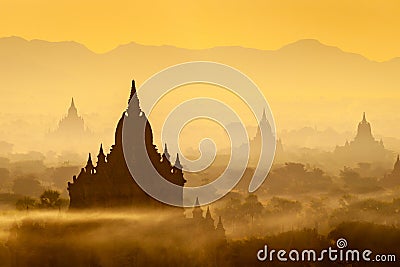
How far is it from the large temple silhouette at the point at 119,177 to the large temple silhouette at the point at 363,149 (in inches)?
35.9

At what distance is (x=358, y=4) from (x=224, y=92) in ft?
2.98

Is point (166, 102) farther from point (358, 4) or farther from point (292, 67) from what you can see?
point (358, 4)

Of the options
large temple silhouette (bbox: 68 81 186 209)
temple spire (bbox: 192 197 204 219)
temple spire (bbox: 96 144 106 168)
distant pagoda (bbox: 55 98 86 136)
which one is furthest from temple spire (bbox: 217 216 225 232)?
distant pagoda (bbox: 55 98 86 136)

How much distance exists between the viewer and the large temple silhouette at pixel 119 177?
12.0 ft

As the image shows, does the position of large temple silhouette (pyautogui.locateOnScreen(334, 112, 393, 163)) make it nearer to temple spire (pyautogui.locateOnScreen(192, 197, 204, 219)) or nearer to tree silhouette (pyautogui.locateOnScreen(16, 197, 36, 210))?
temple spire (pyautogui.locateOnScreen(192, 197, 204, 219))

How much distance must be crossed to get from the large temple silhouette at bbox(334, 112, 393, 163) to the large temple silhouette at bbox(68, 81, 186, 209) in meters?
0.91

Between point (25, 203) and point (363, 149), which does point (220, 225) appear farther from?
point (25, 203)

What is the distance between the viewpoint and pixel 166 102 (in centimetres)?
372

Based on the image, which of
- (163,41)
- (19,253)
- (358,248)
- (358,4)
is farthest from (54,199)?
(358,4)

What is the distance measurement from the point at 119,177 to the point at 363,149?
1.35 meters

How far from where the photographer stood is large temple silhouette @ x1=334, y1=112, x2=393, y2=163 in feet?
12.3

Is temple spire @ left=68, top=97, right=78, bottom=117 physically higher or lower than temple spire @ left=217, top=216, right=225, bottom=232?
higher

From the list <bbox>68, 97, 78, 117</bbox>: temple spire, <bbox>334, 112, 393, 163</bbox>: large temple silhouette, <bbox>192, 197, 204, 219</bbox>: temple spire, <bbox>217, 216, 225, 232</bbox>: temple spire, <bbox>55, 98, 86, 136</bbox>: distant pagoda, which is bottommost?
<bbox>217, 216, 225, 232</bbox>: temple spire

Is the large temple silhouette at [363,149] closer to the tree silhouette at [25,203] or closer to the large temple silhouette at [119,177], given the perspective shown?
the large temple silhouette at [119,177]
